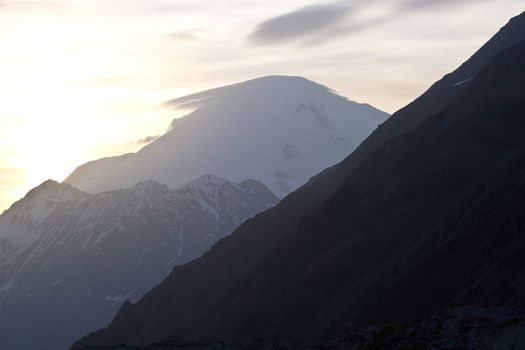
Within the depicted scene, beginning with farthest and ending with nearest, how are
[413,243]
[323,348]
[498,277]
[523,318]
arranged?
[413,243], [498,277], [323,348], [523,318]

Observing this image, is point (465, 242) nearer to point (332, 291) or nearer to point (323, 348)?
point (332, 291)

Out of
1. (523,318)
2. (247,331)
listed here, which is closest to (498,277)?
(523,318)

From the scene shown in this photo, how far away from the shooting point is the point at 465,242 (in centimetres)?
16175

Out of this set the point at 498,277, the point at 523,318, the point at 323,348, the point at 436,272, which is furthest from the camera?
the point at 436,272

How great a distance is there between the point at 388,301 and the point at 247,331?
137 feet

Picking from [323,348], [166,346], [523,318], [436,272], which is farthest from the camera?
[436,272]

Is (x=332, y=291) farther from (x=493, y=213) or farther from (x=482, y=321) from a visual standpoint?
(x=482, y=321)

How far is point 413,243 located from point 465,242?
2338 centimetres

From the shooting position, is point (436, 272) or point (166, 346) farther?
point (436, 272)

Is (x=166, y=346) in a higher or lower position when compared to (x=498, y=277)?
higher

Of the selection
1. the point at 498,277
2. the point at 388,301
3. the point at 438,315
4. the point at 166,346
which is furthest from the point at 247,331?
the point at 438,315

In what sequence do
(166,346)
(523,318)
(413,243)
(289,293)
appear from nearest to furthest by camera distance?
(523,318)
(166,346)
(413,243)
(289,293)

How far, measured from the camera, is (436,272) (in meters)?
158

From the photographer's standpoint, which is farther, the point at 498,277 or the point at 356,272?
the point at 356,272
